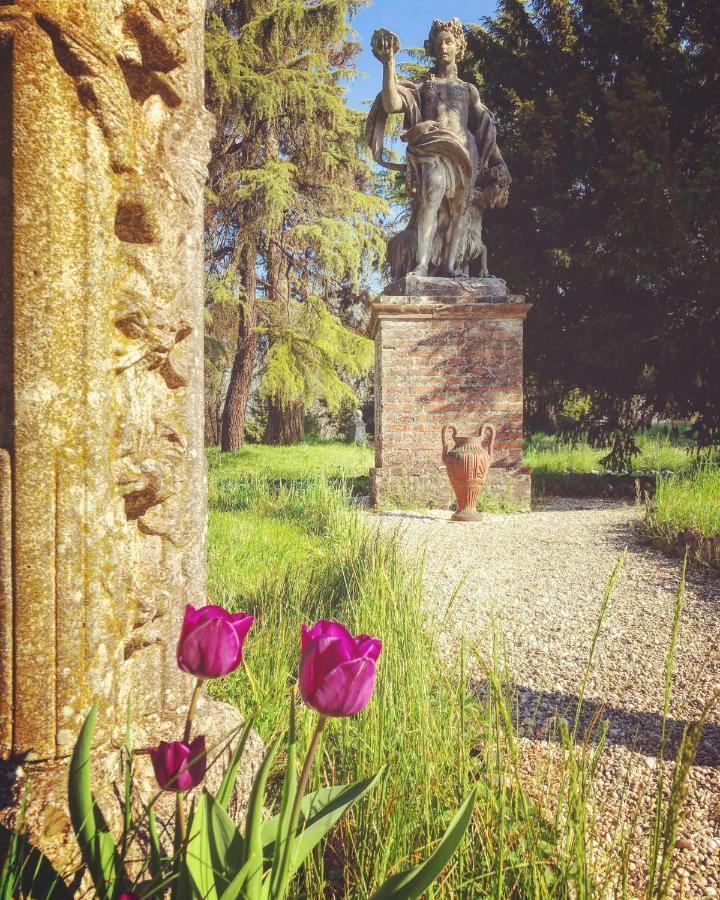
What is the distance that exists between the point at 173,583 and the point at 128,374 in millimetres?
471

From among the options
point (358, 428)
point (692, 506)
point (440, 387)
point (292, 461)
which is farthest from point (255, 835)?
point (358, 428)

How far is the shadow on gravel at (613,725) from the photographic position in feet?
7.34

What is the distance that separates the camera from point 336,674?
2.58ft

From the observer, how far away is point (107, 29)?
1.22 m

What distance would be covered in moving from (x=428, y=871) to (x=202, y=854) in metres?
0.34

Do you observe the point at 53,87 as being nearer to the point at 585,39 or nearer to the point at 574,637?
the point at 574,637

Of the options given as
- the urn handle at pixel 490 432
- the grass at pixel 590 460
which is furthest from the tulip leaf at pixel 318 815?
the grass at pixel 590 460

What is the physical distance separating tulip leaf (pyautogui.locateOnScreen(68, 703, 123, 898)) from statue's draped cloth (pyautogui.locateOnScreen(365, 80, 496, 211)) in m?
7.91

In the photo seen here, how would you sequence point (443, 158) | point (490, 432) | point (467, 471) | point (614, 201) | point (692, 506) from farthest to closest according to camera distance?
point (614, 201)
point (443, 158)
point (490, 432)
point (467, 471)
point (692, 506)

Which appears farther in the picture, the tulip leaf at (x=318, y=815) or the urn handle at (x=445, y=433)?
the urn handle at (x=445, y=433)

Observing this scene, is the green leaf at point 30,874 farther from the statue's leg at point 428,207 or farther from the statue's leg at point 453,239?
the statue's leg at point 453,239

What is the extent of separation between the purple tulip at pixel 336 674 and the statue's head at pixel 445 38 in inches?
334

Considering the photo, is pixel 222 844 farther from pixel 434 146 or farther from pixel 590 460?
pixel 590 460

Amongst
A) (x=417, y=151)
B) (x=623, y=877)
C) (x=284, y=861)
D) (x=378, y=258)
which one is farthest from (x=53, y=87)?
(x=378, y=258)
